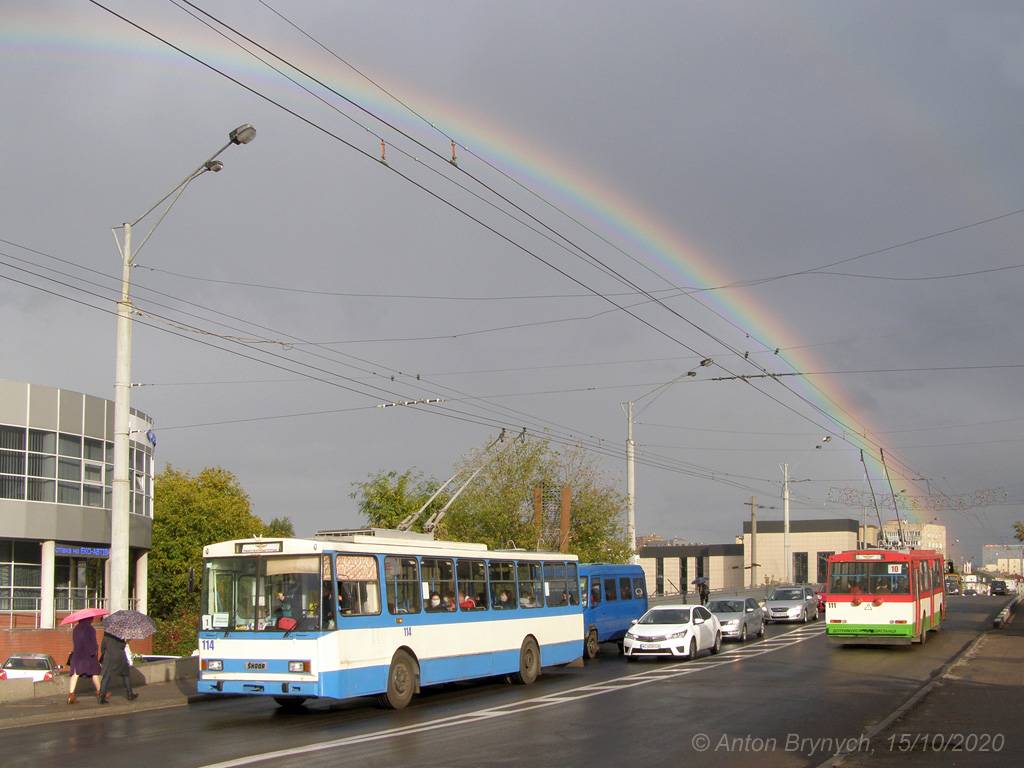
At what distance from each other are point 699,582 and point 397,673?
1091 inches

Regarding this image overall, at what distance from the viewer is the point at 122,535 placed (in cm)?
1720

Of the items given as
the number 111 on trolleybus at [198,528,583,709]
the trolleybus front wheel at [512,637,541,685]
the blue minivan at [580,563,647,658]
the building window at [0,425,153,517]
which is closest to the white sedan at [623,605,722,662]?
the blue minivan at [580,563,647,658]

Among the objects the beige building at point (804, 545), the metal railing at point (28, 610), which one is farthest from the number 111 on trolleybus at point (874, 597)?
the beige building at point (804, 545)

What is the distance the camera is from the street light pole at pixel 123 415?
56.3 feet

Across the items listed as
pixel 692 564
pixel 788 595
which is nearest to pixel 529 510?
pixel 788 595

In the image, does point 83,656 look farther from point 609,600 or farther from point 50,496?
point 50,496

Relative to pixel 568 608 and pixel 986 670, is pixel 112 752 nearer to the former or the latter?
pixel 568 608

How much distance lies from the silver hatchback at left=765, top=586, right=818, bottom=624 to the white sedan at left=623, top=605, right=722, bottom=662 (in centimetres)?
1694

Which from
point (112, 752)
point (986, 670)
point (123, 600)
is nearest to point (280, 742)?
point (112, 752)

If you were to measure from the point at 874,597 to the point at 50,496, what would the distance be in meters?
29.1

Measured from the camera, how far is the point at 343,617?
610 inches

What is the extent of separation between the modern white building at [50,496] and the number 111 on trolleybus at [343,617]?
862 inches

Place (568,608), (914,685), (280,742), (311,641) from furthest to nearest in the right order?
(568,608) < (914,685) < (311,641) < (280,742)

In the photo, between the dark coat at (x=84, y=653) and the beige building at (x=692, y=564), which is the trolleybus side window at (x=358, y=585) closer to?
the dark coat at (x=84, y=653)
